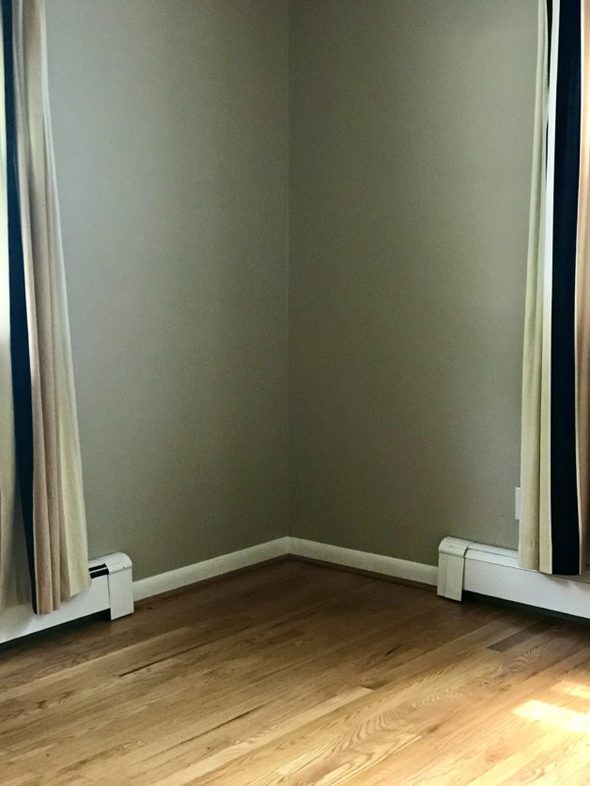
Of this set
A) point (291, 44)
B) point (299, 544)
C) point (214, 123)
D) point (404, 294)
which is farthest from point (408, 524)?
point (291, 44)

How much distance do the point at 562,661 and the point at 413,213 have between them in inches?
60.3

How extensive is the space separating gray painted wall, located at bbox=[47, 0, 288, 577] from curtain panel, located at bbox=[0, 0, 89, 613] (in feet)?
0.75

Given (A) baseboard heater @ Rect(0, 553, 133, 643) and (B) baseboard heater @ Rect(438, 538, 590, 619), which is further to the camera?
(B) baseboard heater @ Rect(438, 538, 590, 619)

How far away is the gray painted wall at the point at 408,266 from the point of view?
307 cm

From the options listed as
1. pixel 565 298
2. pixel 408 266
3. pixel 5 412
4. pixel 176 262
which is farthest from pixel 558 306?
pixel 5 412

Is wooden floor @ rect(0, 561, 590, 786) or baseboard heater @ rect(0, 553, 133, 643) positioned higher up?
baseboard heater @ rect(0, 553, 133, 643)

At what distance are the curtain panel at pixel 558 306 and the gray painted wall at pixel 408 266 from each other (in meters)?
0.17

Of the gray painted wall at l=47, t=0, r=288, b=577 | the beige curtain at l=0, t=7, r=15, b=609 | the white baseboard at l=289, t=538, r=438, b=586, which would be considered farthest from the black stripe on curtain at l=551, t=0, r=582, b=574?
the beige curtain at l=0, t=7, r=15, b=609

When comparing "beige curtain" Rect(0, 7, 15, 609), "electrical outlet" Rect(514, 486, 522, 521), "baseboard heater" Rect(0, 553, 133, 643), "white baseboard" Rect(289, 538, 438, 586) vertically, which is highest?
"beige curtain" Rect(0, 7, 15, 609)

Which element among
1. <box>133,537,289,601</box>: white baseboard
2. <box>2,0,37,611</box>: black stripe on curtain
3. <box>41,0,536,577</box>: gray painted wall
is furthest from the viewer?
<box>133,537,289,601</box>: white baseboard

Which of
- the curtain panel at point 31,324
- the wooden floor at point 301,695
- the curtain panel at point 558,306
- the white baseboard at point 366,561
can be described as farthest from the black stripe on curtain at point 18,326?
the curtain panel at point 558,306

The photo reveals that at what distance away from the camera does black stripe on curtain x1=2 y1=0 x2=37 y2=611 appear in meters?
2.56

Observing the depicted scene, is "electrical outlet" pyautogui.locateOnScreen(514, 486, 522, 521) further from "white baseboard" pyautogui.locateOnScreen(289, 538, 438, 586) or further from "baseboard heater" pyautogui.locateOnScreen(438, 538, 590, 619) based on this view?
"white baseboard" pyautogui.locateOnScreen(289, 538, 438, 586)

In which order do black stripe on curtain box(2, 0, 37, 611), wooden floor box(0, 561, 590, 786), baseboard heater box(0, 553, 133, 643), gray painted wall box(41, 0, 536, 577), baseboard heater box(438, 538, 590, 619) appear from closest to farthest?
1. wooden floor box(0, 561, 590, 786)
2. black stripe on curtain box(2, 0, 37, 611)
3. baseboard heater box(0, 553, 133, 643)
4. baseboard heater box(438, 538, 590, 619)
5. gray painted wall box(41, 0, 536, 577)
